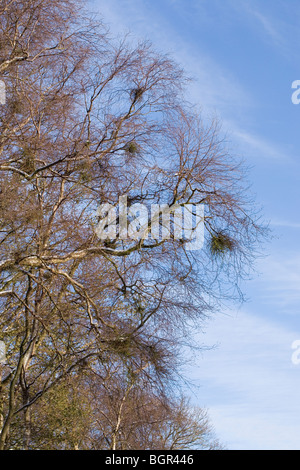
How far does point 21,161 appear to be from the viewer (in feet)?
39.3
